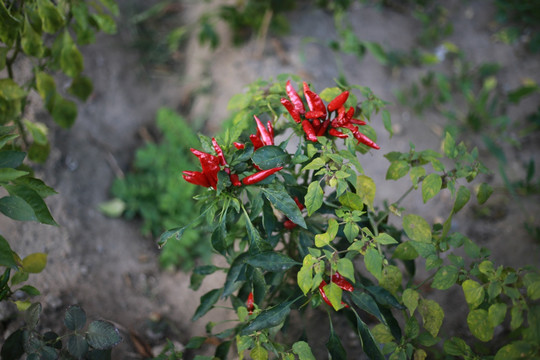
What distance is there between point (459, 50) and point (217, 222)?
2.65 m

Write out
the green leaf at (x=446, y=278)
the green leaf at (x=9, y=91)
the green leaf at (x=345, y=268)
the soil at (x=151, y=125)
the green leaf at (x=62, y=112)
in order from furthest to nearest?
the soil at (x=151, y=125) → the green leaf at (x=62, y=112) → the green leaf at (x=9, y=91) → the green leaf at (x=446, y=278) → the green leaf at (x=345, y=268)

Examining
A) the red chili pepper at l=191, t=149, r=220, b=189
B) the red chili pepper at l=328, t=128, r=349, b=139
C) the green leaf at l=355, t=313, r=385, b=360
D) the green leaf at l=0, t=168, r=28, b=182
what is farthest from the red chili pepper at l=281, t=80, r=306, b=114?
the green leaf at l=0, t=168, r=28, b=182

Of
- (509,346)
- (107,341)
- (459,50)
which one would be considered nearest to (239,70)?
(459,50)

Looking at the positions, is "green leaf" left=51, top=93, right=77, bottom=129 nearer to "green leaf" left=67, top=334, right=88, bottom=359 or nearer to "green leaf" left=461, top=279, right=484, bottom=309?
"green leaf" left=67, top=334, right=88, bottom=359

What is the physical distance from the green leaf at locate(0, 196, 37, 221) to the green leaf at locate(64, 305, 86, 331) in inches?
13.3

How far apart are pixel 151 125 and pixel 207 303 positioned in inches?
67.5

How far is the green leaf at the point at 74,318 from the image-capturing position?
1189mm

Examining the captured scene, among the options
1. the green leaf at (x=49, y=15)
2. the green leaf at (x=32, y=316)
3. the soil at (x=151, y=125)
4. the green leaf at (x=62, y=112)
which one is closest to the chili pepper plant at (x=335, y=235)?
the green leaf at (x=32, y=316)

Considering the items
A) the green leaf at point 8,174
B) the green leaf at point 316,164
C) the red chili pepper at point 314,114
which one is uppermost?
the red chili pepper at point 314,114

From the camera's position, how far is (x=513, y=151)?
2.61 m

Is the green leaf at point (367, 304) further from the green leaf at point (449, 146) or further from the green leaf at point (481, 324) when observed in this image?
the green leaf at point (449, 146)

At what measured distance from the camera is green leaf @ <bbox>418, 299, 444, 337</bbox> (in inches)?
44.6

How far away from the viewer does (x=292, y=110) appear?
1.21 m

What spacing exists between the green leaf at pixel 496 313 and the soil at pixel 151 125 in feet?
2.56
